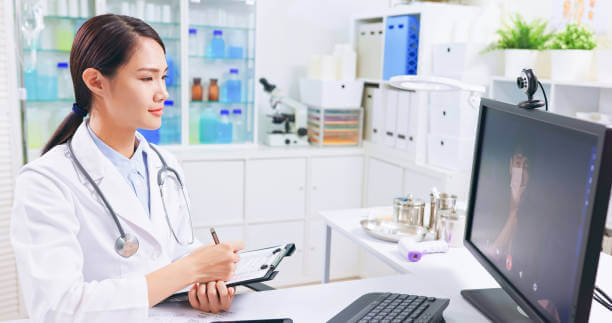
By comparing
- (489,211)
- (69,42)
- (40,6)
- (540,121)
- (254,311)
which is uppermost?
(40,6)

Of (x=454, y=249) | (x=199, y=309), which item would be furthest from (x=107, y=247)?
(x=454, y=249)

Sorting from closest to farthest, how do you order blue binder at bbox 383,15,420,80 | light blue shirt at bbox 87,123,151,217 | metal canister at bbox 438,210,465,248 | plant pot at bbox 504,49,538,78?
light blue shirt at bbox 87,123,151,217 → metal canister at bbox 438,210,465,248 → plant pot at bbox 504,49,538,78 → blue binder at bbox 383,15,420,80

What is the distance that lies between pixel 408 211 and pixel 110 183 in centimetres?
105

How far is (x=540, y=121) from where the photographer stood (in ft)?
3.55

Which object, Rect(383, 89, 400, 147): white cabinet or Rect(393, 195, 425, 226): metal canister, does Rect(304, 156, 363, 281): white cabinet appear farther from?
Rect(393, 195, 425, 226): metal canister

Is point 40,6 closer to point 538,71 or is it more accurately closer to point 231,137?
point 231,137

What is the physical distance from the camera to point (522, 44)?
2.65m

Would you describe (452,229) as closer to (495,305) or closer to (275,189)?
(495,305)

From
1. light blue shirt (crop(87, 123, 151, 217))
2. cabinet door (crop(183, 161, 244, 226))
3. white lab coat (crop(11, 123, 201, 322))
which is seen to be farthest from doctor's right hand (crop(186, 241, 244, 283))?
cabinet door (crop(183, 161, 244, 226))

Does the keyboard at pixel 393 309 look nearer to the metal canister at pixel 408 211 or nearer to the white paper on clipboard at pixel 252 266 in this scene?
the white paper on clipboard at pixel 252 266

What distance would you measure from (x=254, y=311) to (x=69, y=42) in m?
2.40

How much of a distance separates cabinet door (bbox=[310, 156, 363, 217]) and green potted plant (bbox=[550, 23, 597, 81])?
1473 millimetres

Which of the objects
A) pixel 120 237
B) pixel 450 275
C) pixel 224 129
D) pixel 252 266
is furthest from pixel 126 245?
pixel 224 129

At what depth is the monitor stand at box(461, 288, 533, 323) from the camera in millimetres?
1220
